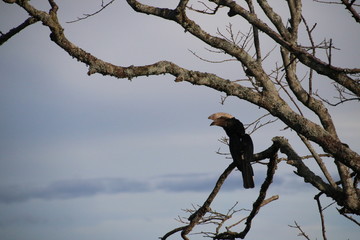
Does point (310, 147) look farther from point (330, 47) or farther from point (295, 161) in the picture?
point (330, 47)

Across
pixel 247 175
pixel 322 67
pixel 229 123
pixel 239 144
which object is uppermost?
pixel 322 67

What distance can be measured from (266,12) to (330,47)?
9.98 feet

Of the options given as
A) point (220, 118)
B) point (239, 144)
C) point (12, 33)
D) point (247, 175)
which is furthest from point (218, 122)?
point (12, 33)

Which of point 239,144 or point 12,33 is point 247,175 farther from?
point 12,33

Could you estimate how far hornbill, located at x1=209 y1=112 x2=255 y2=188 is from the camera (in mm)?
6504

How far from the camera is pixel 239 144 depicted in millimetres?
6754

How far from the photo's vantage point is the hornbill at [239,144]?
6.50m

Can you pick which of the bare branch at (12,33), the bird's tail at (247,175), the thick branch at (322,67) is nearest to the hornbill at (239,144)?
the bird's tail at (247,175)

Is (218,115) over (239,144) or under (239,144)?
over

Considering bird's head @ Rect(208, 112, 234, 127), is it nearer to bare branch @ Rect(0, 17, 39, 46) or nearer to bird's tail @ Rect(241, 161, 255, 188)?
bird's tail @ Rect(241, 161, 255, 188)

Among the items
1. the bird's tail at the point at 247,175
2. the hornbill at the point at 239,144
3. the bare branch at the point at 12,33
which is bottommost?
the bird's tail at the point at 247,175

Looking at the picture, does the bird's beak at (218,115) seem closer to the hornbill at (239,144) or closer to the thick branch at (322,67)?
the hornbill at (239,144)

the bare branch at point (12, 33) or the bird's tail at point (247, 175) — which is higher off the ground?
the bare branch at point (12, 33)

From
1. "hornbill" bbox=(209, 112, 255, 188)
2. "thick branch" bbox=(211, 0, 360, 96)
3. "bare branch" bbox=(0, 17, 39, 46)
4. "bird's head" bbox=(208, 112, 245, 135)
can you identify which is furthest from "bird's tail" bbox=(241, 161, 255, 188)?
"bare branch" bbox=(0, 17, 39, 46)
